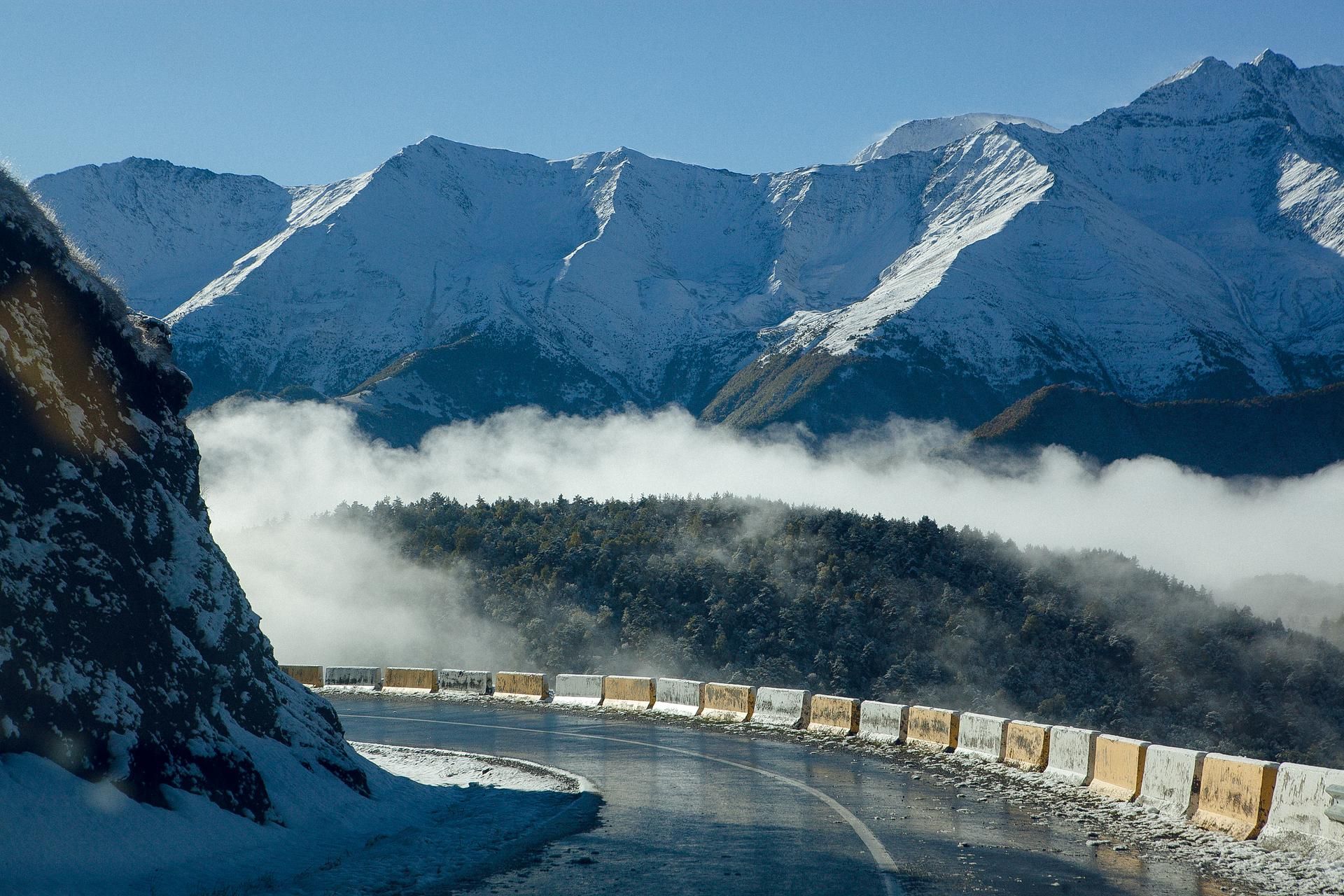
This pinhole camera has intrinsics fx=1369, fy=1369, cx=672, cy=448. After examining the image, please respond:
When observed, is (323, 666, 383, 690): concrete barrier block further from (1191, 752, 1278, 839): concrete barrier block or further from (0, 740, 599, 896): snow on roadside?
(1191, 752, 1278, 839): concrete barrier block

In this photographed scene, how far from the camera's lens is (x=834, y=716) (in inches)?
1179

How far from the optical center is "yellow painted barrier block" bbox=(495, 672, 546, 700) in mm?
42438

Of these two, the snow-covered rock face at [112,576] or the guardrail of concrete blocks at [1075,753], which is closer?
the snow-covered rock face at [112,576]

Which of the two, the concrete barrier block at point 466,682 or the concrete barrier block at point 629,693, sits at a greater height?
the concrete barrier block at point 629,693

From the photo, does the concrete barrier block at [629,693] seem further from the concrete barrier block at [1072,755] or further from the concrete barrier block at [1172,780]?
the concrete barrier block at [1172,780]

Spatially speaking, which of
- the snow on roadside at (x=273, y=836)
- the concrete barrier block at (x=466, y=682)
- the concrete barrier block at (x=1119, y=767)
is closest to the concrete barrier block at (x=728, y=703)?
the concrete barrier block at (x=466, y=682)

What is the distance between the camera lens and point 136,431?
1527 cm

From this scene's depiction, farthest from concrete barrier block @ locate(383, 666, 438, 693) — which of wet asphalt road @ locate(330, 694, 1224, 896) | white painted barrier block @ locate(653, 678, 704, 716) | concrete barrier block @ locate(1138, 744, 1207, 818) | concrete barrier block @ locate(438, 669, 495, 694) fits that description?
concrete barrier block @ locate(1138, 744, 1207, 818)

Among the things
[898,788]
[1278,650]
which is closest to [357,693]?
[898,788]

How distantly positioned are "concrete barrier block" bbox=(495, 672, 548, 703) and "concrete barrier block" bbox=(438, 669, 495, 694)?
356 millimetres

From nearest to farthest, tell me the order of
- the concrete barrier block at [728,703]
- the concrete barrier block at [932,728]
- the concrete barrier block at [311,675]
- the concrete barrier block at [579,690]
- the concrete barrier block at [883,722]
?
the concrete barrier block at [932,728] → the concrete barrier block at [883,722] → the concrete barrier block at [728,703] → the concrete barrier block at [579,690] → the concrete barrier block at [311,675]

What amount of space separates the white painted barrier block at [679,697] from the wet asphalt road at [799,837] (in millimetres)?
9641

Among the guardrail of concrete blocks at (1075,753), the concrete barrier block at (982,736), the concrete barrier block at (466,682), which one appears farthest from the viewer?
the concrete barrier block at (466,682)

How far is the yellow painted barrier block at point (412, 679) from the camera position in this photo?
46.2 metres
